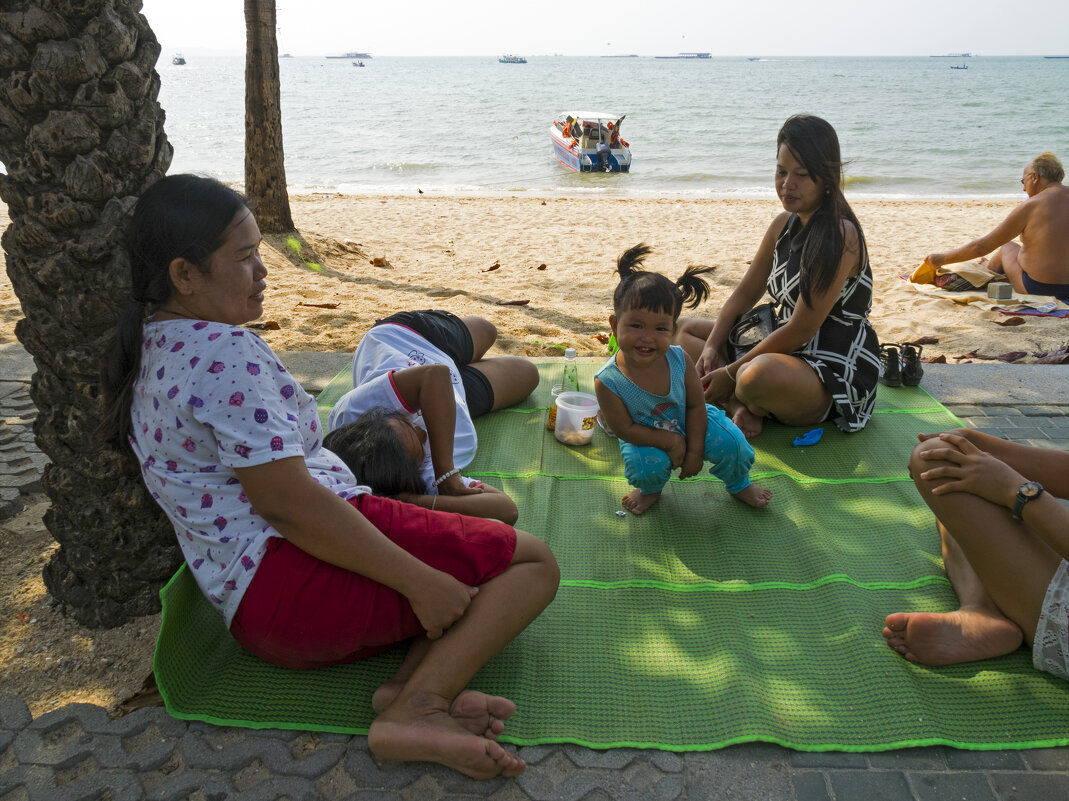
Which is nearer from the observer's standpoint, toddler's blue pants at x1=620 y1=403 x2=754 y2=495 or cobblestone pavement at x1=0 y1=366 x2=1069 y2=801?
cobblestone pavement at x1=0 y1=366 x2=1069 y2=801

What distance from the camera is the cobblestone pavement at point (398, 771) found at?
182 centimetres

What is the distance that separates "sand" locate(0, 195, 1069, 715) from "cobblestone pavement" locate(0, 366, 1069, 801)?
0.17 meters

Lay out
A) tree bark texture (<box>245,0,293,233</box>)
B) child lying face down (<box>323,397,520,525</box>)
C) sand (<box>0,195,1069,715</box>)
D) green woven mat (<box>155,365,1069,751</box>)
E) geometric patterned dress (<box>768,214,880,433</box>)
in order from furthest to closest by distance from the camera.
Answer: tree bark texture (<box>245,0,293,233</box>) → geometric patterned dress (<box>768,214,880,433</box>) → child lying face down (<box>323,397,520,525</box>) → sand (<box>0,195,1069,715</box>) → green woven mat (<box>155,365,1069,751</box>)

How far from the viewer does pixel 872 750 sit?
6.38 feet

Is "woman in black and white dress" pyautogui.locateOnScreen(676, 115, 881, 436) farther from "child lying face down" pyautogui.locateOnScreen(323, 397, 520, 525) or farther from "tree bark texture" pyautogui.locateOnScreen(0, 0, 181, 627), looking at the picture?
"tree bark texture" pyautogui.locateOnScreen(0, 0, 181, 627)

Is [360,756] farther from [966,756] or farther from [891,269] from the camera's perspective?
[891,269]

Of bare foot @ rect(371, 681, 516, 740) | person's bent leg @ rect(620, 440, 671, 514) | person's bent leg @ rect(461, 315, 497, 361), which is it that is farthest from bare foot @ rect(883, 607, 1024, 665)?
person's bent leg @ rect(461, 315, 497, 361)

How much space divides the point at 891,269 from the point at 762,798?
24.9 feet

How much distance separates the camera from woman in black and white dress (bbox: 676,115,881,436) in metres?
3.43

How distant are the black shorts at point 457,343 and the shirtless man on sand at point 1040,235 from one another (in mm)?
5169

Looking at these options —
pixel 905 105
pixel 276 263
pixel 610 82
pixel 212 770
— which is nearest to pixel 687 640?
pixel 212 770

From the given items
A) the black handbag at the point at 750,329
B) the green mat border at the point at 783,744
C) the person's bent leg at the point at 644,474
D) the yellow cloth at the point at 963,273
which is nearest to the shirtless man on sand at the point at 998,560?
the green mat border at the point at 783,744

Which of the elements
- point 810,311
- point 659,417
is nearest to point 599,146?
point 810,311

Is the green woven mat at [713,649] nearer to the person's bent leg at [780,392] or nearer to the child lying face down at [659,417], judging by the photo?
the child lying face down at [659,417]
